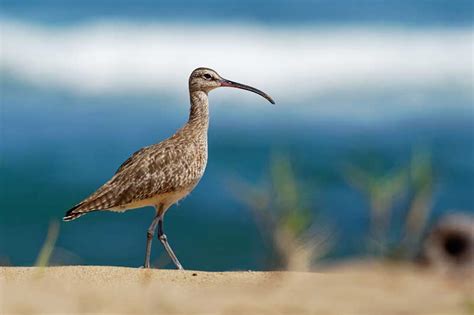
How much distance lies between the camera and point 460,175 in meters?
21.2

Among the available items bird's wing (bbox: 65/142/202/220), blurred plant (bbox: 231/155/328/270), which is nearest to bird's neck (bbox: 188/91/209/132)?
bird's wing (bbox: 65/142/202/220)

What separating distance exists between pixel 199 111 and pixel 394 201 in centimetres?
522

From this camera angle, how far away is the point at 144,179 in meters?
9.20

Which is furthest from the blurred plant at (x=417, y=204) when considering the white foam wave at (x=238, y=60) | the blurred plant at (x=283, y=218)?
the white foam wave at (x=238, y=60)

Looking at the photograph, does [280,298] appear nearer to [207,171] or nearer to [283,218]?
[283,218]

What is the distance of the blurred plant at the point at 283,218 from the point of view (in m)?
4.98

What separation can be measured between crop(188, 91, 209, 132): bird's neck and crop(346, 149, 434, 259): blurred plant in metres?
4.90

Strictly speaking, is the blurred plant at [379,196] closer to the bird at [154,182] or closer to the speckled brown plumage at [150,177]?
the bird at [154,182]

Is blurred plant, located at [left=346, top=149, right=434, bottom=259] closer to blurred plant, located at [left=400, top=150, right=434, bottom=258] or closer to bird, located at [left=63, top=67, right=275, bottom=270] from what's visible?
blurred plant, located at [left=400, top=150, right=434, bottom=258]

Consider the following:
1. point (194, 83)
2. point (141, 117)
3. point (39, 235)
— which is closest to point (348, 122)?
point (141, 117)

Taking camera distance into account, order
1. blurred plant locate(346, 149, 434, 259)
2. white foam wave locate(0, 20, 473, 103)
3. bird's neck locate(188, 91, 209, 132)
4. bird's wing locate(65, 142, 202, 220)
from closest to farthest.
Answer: blurred plant locate(346, 149, 434, 259)
bird's wing locate(65, 142, 202, 220)
bird's neck locate(188, 91, 209, 132)
white foam wave locate(0, 20, 473, 103)

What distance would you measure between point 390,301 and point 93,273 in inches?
114

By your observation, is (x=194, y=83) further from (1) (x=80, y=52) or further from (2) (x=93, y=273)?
(1) (x=80, y=52)

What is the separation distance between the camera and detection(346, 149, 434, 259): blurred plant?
4938mm
